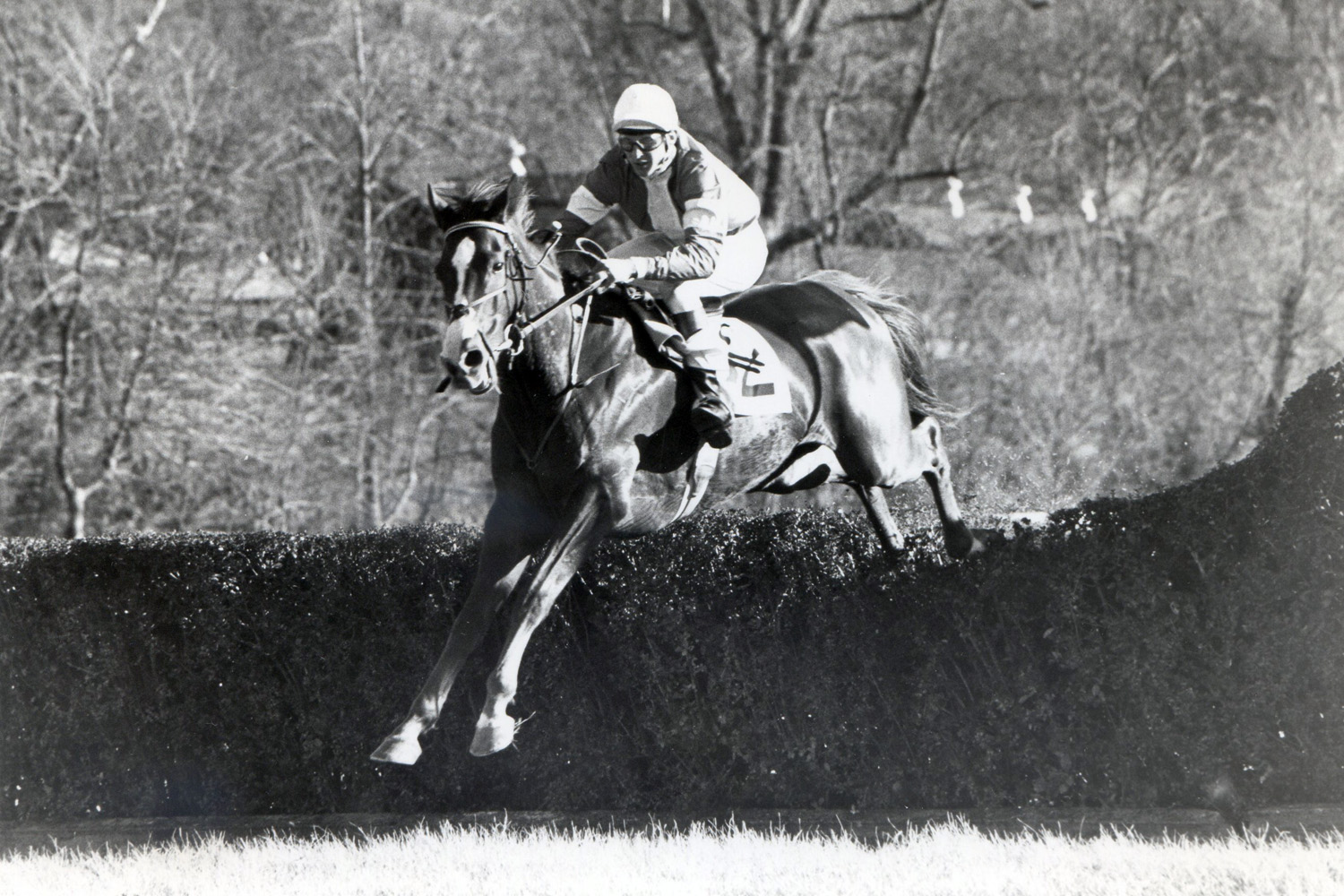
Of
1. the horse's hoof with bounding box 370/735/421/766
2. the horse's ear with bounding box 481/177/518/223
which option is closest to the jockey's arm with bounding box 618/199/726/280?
the horse's ear with bounding box 481/177/518/223

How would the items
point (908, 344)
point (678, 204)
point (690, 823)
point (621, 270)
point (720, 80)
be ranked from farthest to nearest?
1. point (720, 80)
2. point (908, 344)
3. point (690, 823)
4. point (678, 204)
5. point (621, 270)

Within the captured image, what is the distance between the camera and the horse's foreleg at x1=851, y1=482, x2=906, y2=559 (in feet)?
22.9

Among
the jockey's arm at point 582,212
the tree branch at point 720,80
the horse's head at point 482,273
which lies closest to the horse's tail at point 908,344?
the jockey's arm at point 582,212

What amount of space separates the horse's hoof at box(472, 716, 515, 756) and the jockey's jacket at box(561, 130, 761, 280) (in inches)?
71.4

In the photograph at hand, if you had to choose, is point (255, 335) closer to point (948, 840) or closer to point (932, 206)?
point (932, 206)

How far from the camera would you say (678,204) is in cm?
613

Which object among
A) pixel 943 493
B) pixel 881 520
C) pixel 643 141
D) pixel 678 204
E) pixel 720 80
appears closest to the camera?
pixel 643 141

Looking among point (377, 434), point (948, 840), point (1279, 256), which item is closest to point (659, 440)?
point (948, 840)

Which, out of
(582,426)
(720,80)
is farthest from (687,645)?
(720,80)

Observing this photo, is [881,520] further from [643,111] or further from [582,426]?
[643,111]

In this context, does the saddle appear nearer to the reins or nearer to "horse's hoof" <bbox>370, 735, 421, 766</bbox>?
the reins

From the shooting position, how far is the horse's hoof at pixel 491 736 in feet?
17.3

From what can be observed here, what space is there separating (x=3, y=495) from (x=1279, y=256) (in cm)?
1557

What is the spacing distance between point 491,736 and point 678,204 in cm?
231
